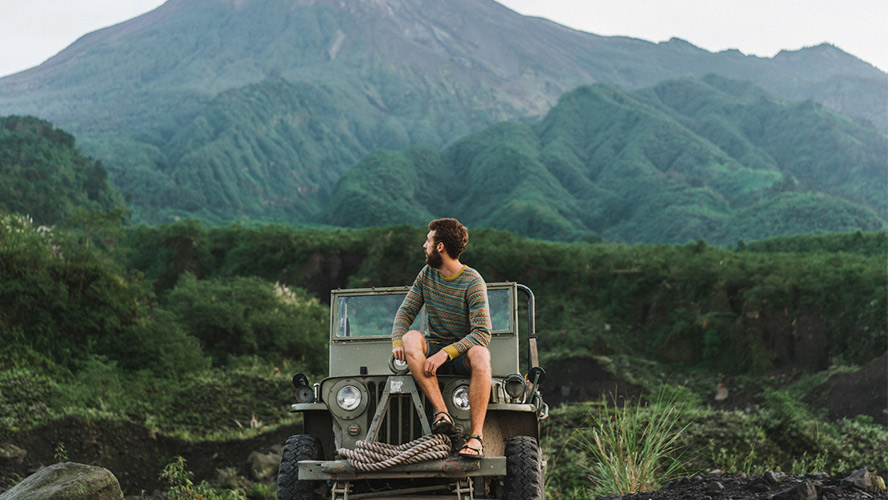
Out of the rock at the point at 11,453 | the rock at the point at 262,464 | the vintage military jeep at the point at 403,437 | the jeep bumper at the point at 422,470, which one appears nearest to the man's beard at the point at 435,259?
the vintage military jeep at the point at 403,437

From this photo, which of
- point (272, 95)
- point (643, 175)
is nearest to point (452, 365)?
point (643, 175)

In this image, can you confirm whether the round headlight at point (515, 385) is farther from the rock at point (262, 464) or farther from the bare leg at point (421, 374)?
the rock at point (262, 464)

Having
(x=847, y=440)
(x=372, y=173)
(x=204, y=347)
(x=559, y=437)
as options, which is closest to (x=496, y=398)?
(x=559, y=437)

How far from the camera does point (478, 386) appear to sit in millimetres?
5629

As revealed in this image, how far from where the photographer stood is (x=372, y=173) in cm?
9100

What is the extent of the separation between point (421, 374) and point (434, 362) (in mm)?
137

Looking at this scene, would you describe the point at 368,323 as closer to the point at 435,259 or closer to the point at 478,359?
the point at 435,259

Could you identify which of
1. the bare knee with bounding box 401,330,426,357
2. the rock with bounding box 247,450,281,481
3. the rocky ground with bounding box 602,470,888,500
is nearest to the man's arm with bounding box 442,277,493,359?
the bare knee with bounding box 401,330,426,357

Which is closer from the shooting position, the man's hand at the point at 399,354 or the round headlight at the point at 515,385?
the man's hand at the point at 399,354

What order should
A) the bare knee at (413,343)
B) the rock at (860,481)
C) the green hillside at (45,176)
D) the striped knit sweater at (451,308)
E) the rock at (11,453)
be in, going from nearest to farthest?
the bare knee at (413,343), the striped knit sweater at (451,308), the rock at (860,481), the rock at (11,453), the green hillside at (45,176)

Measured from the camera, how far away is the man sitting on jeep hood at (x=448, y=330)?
560cm

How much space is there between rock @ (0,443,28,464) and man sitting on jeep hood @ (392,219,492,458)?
7660mm

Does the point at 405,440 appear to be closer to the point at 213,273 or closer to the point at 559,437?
the point at 559,437

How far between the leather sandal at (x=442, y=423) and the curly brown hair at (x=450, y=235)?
1.14m
